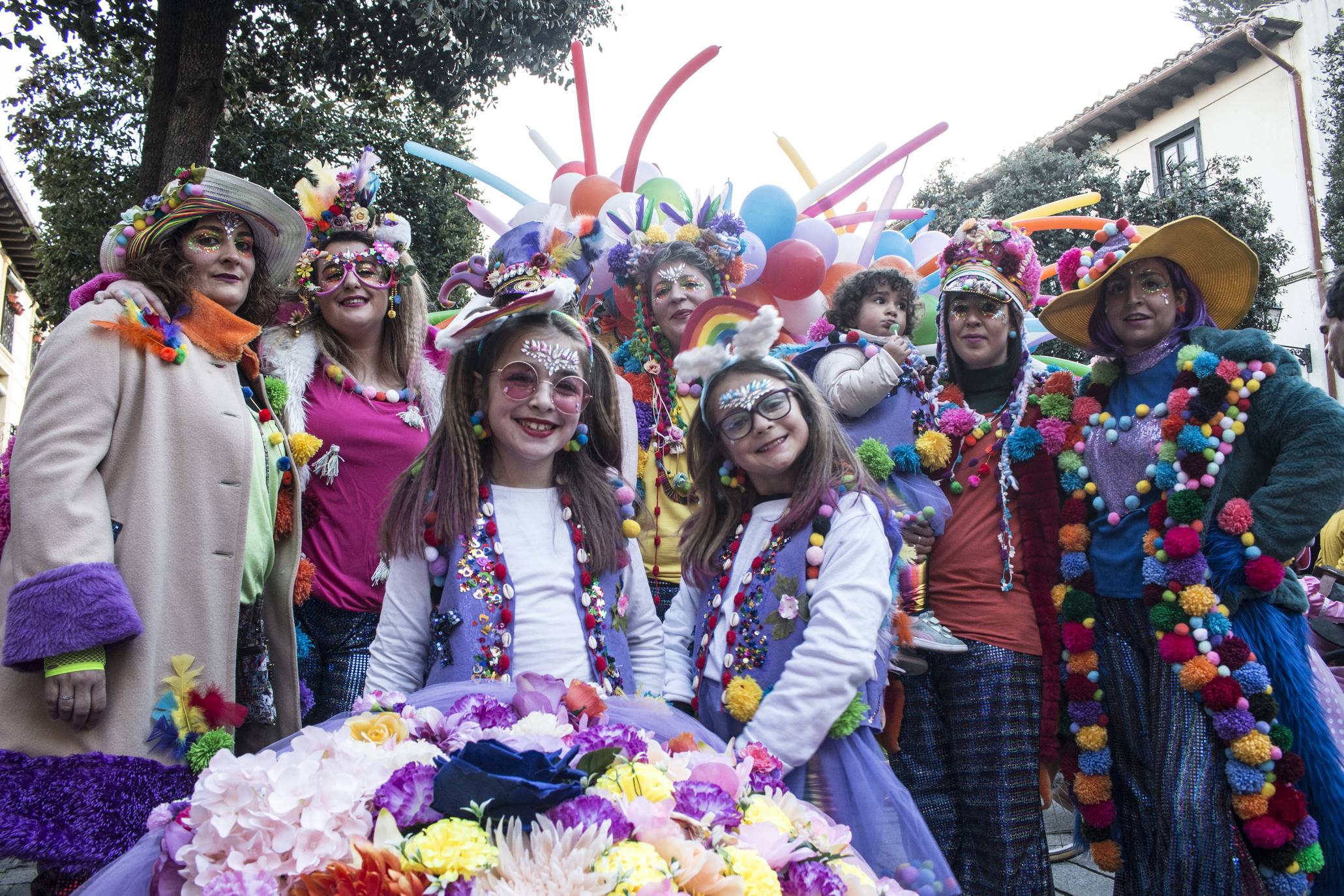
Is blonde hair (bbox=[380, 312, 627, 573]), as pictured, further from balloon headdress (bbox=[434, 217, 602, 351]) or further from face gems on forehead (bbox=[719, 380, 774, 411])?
face gems on forehead (bbox=[719, 380, 774, 411])

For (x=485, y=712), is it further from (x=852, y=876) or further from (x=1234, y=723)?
(x=1234, y=723)

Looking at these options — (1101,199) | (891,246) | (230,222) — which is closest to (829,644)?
(230,222)

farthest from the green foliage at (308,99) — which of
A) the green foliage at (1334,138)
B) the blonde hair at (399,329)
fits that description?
the green foliage at (1334,138)

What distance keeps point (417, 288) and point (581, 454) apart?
1283 millimetres

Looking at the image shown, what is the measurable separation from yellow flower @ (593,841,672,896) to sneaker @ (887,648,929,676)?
170 cm

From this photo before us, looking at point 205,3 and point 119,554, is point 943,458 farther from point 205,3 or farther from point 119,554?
point 205,3

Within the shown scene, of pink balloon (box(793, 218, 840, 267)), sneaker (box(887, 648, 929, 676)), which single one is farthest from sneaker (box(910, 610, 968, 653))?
pink balloon (box(793, 218, 840, 267))

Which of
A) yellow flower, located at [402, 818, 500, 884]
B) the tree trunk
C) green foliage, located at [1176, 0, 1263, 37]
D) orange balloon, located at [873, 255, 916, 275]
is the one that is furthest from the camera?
green foliage, located at [1176, 0, 1263, 37]

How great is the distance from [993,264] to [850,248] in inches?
74.0

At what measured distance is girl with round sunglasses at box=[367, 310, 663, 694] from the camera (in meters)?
2.29

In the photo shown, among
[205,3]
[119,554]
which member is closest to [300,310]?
[119,554]

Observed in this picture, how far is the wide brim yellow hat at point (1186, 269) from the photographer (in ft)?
9.84

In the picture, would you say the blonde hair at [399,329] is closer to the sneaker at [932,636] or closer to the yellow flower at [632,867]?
the sneaker at [932,636]

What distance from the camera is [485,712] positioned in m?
1.44
